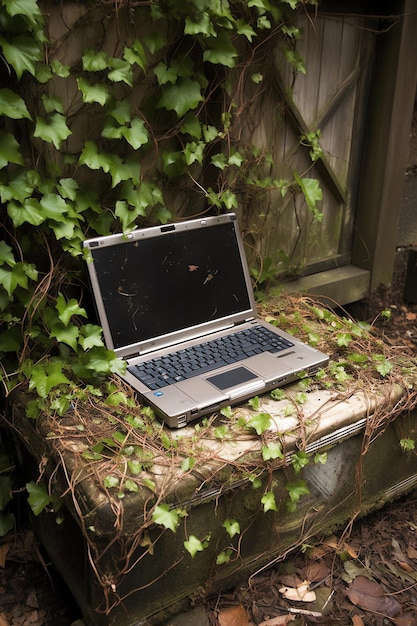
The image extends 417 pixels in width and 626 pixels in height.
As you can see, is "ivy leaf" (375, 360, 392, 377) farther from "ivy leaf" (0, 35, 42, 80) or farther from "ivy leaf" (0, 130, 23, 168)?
"ivy leaf" (0, 35, 42, 80)

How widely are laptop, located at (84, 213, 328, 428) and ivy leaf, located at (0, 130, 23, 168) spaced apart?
364 mm

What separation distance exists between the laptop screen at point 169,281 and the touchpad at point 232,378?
1.02 feet

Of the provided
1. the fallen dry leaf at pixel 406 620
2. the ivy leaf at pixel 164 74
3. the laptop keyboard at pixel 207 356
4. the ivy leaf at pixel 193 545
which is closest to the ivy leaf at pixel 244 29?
the ivy leaf at pixel 164 74

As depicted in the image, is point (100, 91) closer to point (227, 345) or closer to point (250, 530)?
point (227, 345)

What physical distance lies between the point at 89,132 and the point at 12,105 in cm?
38

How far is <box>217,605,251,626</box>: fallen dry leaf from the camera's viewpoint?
207 cm

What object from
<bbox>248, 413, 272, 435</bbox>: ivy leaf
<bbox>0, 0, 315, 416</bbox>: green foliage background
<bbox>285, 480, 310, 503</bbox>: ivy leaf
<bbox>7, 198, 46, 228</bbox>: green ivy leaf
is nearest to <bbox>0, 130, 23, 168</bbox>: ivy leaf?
<bbox>0, 0, 315, 416</bbox>: green foliage background

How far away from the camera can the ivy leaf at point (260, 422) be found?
193cm

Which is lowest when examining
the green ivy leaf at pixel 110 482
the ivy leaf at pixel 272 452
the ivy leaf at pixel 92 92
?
the ivy leaf at pixel 272 452

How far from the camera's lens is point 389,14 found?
9.55 ft

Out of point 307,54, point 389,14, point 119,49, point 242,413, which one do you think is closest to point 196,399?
point 242,413

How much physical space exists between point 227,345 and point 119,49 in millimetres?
1157

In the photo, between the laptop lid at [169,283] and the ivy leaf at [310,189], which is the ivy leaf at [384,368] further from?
the ivy leaf at [310,189]

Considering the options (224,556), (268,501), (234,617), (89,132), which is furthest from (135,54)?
(234,617)
